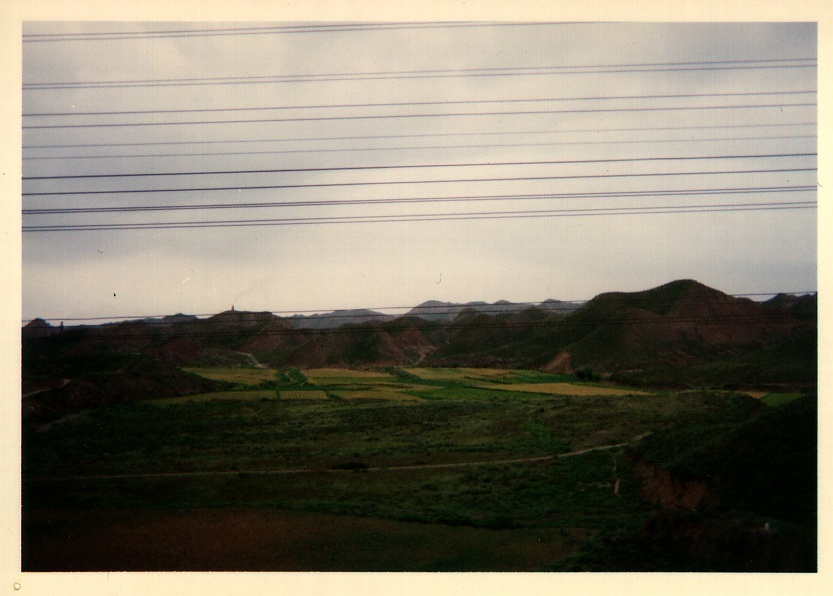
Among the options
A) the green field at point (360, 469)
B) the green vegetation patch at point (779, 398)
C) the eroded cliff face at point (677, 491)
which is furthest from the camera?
the green vegetation patch at point (779, 398)

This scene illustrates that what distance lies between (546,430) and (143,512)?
6275mm

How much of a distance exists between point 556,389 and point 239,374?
17.7ft

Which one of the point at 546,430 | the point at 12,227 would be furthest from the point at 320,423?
the point at 12,227

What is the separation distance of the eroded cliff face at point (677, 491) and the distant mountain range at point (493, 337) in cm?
165

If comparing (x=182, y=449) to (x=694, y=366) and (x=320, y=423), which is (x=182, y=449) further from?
(x=694, y=366)

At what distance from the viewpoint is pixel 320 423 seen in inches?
375

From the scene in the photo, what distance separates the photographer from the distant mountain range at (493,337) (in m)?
9.23

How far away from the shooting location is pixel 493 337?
9.88 meters

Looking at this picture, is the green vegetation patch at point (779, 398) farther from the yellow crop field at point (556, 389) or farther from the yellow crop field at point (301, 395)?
the yellow crop field at point (301, 395)

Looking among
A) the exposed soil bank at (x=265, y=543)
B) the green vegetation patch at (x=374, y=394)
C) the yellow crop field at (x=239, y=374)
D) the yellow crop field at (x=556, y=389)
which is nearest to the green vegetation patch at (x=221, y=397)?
the yellow crop field at (x=239, y=374)

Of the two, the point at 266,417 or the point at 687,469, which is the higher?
the point at 266,417

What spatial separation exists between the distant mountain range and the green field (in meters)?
0.36

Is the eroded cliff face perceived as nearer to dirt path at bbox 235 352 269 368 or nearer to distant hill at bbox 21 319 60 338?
dirt path at bbox 235 352 269 368

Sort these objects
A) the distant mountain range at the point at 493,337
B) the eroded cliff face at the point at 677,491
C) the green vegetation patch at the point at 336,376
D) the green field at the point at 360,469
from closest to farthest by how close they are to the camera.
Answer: the green field at the point at 360,469, the eroded cliff face at the point at 677,491, the distant mountain range at the point at 493,337, the green vegetation patch at the point at 336,376
